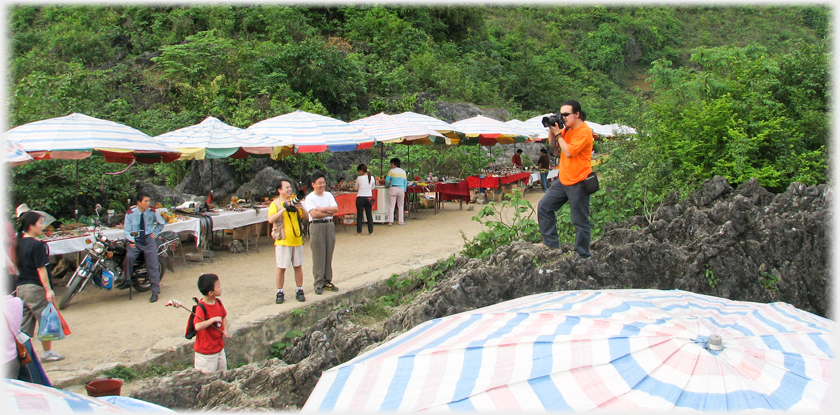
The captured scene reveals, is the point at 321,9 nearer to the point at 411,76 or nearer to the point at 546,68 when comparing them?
the point at 411,76

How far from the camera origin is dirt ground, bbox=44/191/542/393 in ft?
18.5

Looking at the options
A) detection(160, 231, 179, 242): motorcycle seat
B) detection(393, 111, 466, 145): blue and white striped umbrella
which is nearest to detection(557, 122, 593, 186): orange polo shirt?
detection(160, 231, 179, 242): motorcycle seat

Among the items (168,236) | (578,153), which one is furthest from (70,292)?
(578,153)

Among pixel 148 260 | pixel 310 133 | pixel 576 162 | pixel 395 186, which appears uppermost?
pixel 310 133

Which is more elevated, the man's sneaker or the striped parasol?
the striped parasol

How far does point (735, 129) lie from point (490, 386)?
23.4 ft

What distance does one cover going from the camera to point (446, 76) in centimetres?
2530

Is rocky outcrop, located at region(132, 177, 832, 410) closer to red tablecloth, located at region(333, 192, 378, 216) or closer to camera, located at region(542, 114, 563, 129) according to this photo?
camera, located at region(542, 114, 563, 129)

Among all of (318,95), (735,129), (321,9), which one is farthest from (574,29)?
(735,129)

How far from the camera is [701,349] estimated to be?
2549 millimetres

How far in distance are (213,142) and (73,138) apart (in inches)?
117

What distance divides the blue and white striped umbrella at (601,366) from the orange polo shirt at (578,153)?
2.62 meters

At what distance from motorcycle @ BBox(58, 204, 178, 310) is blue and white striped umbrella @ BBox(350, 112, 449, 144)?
18.6 feet

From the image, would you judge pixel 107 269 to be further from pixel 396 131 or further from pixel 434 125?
pixel 434 125
